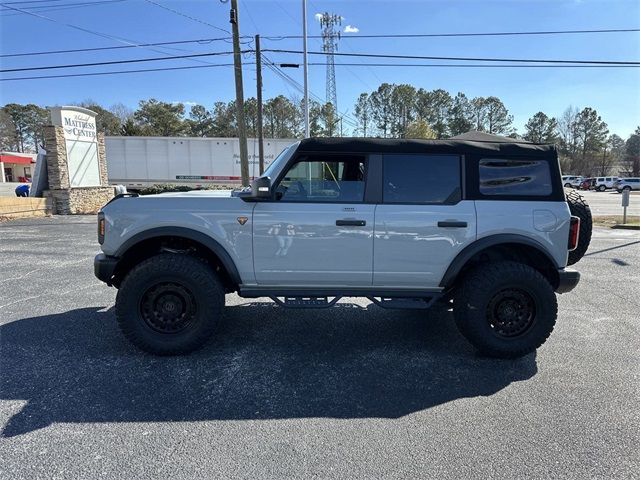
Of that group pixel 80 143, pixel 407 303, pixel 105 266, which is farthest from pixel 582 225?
pixel 80 143

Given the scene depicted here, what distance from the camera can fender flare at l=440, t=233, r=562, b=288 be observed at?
3650 millimetres

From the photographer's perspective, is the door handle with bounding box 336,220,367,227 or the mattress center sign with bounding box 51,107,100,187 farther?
the mattress center sign with bounding box 51,107,100,187

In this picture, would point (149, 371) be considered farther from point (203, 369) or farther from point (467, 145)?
point (467, 145)

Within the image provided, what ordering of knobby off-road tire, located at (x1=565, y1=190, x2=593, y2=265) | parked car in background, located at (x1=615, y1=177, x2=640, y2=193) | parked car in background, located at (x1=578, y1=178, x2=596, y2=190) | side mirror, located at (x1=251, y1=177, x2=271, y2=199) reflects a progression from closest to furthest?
1. side mirror, located at (x1=251, y1=177, x2=271, y2=199)
2. knobby off-road tire, located at (x1=565, y1=190, x2=593, y2=265)
3. parked car in background, located at (x1=615, y1=177, x2=640, y2=193)
4. parked car in background, located at (x1=578, y1=178, x2=596, y2=190)

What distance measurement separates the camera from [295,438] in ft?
8.59

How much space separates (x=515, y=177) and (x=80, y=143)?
17003 mm

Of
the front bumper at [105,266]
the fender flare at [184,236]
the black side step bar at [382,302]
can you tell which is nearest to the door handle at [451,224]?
the black side step bar at [382,302]

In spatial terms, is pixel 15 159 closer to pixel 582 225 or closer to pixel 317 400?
pixel 317 400

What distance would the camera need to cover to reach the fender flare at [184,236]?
3650mm

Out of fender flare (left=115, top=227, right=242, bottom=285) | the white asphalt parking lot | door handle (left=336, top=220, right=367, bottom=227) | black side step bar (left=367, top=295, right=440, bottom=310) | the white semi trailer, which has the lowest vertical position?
the white asphalt parking lot

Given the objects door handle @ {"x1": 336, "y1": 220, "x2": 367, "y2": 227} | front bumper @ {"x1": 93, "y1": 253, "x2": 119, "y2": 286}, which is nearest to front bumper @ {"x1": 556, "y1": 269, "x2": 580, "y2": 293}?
door handle @ {"x1": 336, "y1": 220, "x2": 367, "y2": 227}

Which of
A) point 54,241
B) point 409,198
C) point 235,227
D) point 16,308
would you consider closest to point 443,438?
point 409,198

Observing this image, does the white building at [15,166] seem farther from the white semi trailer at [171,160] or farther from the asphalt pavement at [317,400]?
the asphalt pavement at [317,400]

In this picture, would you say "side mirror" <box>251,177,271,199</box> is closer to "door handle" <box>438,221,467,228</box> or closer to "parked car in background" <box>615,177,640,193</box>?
"door handle" <box>438,221,467,228</box>
